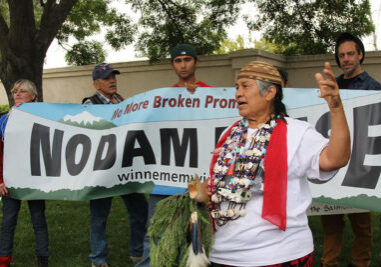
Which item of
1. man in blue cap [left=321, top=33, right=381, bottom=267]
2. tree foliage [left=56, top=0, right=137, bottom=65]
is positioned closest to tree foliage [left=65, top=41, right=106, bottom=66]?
tree foliage [left=56, top=0, right=137, bottom=65]

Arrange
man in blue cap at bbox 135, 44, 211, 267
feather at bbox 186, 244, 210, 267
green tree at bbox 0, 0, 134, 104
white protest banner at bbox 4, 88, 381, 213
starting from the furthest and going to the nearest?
green tree at bbox 0, 0, 134, 104
man in blue cap at bbox 135, 44, 211, 267
white protest banner at bbox 4, 88, 381, 213
feather at bbox 186, 244, 210, 267

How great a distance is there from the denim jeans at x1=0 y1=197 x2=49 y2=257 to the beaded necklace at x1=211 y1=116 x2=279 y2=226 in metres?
2.58

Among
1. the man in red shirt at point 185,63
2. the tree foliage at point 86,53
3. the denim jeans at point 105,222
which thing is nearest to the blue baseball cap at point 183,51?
the man in red shirt at point 185,63

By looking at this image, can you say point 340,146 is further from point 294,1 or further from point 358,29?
point 294,1

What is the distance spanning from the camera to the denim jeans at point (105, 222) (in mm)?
4160

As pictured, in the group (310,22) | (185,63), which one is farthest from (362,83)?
(310,22)

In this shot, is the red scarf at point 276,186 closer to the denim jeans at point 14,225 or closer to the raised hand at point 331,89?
the raised hand at point 331,89

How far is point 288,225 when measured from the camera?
1957 mm

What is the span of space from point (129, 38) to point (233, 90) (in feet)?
19.0

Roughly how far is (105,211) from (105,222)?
0.12m

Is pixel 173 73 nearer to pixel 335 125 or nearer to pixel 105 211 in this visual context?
pixel 105 211

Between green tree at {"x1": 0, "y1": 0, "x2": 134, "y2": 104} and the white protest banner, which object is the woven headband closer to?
the white protest banner

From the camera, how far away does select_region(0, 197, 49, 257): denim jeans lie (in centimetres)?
400

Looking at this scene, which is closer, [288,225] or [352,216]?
[288,225]
